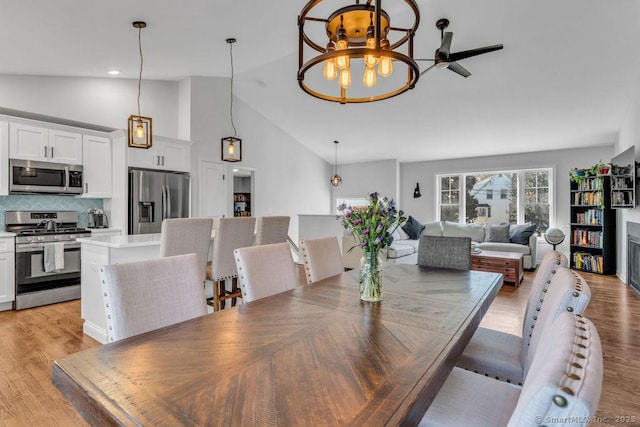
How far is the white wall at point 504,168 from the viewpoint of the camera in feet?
21.6

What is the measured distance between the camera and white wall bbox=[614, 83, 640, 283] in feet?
14.7

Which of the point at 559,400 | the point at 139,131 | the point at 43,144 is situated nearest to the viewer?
Answer: the point at 559,400

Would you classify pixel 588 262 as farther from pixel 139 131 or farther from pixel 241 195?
pixel 241 195

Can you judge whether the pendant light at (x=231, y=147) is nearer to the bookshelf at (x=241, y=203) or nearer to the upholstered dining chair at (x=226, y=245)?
the upholstered dining chair at (x=226, y=245)

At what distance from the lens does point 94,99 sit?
4.87 m

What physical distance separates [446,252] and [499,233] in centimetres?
482

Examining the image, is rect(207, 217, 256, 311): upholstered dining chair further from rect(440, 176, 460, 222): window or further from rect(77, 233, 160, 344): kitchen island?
rect(440, 176, 460, 222): window

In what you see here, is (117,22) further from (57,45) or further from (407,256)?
(407,256)

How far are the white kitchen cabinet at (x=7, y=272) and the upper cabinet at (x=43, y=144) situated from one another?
1.05 m

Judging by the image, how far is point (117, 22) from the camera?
10.9ft

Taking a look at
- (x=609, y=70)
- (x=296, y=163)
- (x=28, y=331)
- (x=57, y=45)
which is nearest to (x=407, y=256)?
(x=296, y=163)

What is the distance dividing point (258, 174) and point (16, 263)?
3988 mm

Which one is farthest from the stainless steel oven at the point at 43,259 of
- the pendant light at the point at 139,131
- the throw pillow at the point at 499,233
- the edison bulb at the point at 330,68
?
the throw pillow at the point at 499,233

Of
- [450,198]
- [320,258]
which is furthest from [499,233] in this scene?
[320,258]
